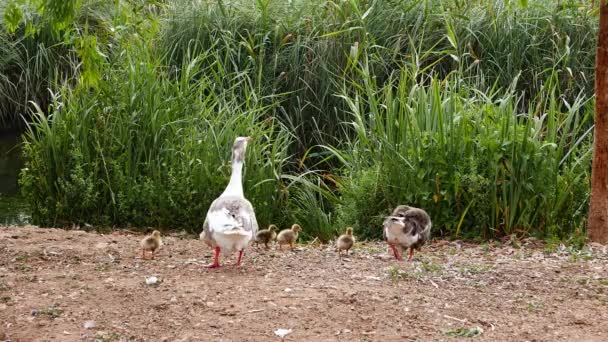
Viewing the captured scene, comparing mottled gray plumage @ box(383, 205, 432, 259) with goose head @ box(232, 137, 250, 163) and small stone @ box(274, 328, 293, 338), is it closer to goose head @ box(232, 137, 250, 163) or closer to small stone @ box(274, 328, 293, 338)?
goose head @ box(232, 137, 250, 163)

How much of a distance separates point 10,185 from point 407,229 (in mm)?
8017

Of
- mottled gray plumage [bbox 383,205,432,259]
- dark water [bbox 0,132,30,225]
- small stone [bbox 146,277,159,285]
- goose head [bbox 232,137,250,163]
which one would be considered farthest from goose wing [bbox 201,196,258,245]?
dark water [bbox 0,132,30,225]

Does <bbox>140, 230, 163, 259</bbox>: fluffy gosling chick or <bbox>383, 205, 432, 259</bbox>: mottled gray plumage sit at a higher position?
<bbox>383, 205, 432, 259</bbox>: mottled gray plumage

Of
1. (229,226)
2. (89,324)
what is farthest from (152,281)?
(89,324)

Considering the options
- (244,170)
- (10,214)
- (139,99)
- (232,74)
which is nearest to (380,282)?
(244,170)

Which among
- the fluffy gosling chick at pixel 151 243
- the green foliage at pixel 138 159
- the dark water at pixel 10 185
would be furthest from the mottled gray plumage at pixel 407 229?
the dark water at pixel 10 185

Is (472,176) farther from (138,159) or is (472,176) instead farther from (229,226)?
(138,159)

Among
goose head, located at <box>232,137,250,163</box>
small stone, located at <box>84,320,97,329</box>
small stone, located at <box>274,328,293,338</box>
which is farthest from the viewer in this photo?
goose head, located at <box>232,137,250,163</box>

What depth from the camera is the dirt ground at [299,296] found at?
6.00 m

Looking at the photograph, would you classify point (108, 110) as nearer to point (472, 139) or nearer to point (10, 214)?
point (10, 214)

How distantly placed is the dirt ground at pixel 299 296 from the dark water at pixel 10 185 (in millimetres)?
4092

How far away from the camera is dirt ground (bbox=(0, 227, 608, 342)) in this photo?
19.7 ft

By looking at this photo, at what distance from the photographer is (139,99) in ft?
35.0

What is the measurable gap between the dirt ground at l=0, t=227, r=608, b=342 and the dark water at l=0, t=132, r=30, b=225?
409cm
